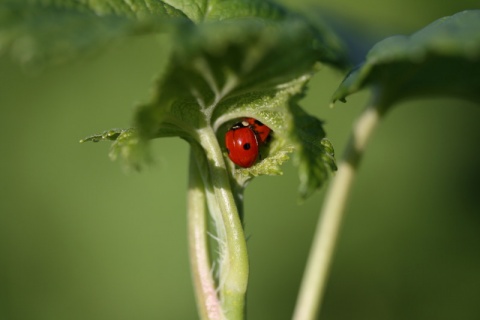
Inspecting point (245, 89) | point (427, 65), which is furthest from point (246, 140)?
point (427, 65)

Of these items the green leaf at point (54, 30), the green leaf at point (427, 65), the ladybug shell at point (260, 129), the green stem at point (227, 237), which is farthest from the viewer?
the ladybug shell at point (260, 129)

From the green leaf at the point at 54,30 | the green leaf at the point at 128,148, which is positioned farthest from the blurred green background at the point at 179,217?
the green leaf at the point at 54,30

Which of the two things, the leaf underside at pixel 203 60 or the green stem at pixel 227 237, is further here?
the green stem at pixel 227 237

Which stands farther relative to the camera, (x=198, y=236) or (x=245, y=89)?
(x=198, y=236)

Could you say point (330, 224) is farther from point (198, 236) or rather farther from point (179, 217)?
point (179, 217)

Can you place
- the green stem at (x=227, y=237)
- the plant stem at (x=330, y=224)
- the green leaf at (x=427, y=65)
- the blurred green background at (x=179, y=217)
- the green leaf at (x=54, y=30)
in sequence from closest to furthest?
1. the green leaf at (x=54, y=30)
2. the green leaf at (x=427, y=65)
3. the green stem at (x=227, y=237)
4. the plant stem at (x=330, y=224)
5. the blurred green background at (x=179, y=217)

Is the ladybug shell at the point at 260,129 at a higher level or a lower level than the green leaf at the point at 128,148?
higher

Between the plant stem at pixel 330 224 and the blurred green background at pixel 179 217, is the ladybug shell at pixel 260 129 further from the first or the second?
the blurred green background at pixel 179 217
